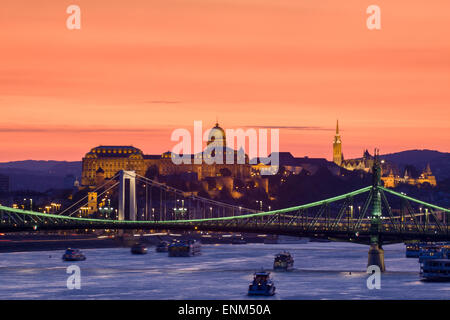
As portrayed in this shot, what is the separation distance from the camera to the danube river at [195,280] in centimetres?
7200

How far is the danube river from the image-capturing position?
236 feet

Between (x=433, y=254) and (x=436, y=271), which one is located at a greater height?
(x=433, y=254)

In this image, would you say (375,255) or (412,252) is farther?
(412,252)

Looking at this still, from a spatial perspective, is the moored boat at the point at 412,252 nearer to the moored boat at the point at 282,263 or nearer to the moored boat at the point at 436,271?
the moored boat at the point at 282,263

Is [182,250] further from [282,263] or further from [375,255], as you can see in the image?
[375,255]

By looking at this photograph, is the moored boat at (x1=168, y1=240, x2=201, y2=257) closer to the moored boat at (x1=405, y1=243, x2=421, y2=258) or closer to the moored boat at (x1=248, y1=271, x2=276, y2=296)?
the moored boat at (x1=405, y1=243, x2=421, y2=258)

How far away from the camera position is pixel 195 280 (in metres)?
84.4

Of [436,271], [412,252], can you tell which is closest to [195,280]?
[436,271]
